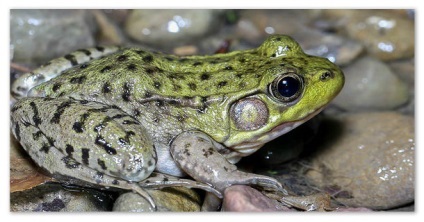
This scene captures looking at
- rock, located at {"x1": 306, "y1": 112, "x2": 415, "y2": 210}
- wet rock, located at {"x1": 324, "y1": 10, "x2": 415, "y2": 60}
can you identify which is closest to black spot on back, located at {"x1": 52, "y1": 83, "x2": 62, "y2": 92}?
rock, located at {"x1": 306, "y1": 112, "x2": 415, "y2": 210}

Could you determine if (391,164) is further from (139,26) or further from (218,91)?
(139,26)

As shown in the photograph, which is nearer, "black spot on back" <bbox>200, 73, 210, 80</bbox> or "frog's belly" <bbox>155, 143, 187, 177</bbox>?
"frog's belly" <bbox>155, 143, 187, 177</bbox>

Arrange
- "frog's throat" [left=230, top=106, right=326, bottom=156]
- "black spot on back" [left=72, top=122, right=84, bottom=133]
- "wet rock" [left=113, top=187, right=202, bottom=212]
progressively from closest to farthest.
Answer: "wet rock" [left=113, top=187, right=202, bottom=212] < "black spot on back" [left=72, top=122, right=84, bottom=133] < "frog's throat" [left=230, top=106, right=326, bottom=156]

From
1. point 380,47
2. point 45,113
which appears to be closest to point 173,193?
point 45,113

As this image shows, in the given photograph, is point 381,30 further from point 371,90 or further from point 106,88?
point 106,88

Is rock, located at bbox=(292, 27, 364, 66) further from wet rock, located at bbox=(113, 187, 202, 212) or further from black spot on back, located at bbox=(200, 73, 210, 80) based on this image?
wet rock, located at bbox=(113, 187, 202, 212)

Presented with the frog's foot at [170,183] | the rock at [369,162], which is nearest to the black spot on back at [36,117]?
the frog's foot at [170,183]

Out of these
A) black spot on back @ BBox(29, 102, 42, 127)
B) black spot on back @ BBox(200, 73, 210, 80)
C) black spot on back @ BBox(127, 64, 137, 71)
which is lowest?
black spot on back @ BBox(29, 102, 42, 127)

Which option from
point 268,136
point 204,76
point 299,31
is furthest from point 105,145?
point 299,31
